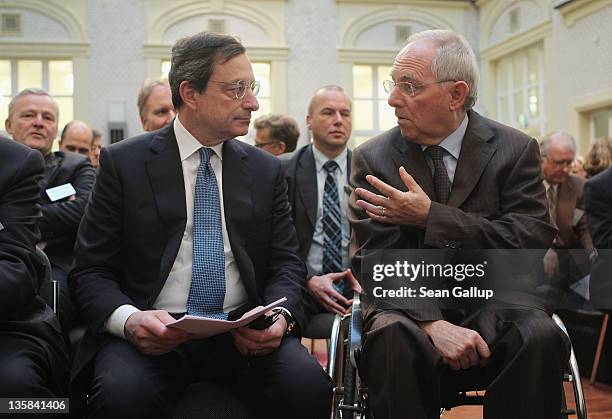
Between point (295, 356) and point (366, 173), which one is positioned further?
point (366, 173)

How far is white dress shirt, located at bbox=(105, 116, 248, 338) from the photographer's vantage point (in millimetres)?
2121

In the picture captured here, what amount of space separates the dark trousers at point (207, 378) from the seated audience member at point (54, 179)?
1081mm

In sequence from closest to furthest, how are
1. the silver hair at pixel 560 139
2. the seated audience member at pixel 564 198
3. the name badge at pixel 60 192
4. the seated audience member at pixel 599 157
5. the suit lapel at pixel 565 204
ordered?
the name badge at pixel 60 192, the seated audience member at pixel 564 198, the suit lapel at pixel 565 204, the seated audience member at pixel 599 157, the silver hair at pixel 560 139

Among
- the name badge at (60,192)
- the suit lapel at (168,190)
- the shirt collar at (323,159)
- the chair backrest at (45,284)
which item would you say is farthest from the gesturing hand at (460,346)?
the name badge at (60,192)

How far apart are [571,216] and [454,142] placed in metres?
3.11

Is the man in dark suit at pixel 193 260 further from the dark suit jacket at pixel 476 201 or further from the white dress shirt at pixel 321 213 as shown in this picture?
the white dress shirt at pixel 321 213

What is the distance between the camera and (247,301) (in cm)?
234

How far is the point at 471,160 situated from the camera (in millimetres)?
2258

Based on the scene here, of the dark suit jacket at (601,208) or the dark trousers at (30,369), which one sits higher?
the dark suit jacket at (601,208)

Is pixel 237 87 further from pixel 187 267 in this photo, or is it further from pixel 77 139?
pixel 77 139

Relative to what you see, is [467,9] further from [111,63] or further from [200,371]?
[200,371]

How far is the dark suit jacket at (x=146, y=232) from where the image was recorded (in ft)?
7.18

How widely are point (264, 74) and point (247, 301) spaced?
10.9 meters

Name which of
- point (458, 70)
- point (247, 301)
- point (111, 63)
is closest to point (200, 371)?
point (247, 301)
